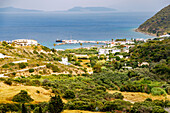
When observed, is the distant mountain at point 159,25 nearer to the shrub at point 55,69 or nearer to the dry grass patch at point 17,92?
the shrub at point 55,69

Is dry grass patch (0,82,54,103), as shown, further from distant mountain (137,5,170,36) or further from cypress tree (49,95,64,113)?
distant mountain (137,5,170,36)

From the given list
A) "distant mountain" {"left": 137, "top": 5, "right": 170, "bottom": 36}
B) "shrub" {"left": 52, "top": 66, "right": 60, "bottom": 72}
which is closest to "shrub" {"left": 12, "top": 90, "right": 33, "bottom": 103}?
"shrub" {"left": 52, "top": 66, "right": 60, "bottom": 72}

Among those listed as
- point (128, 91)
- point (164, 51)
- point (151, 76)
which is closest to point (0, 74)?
point (128, 91)

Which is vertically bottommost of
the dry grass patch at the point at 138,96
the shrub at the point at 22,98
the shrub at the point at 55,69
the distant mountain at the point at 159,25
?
the dry grass patch at the point at 138,96

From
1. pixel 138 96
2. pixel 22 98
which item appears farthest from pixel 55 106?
pixel 138 96

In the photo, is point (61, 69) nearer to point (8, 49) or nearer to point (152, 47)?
point (8, 49)

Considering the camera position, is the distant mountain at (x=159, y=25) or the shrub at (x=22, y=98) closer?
the shrub at (x=22, y=98)

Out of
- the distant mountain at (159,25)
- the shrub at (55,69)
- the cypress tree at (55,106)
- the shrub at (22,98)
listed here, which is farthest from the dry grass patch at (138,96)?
the distant mountain at (159,25)

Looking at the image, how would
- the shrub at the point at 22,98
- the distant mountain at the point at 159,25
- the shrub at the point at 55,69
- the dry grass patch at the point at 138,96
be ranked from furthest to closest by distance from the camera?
1. the distant mountain at the point at 159,25
2. the shrub at the point at 55,69
3. the dry grass patch at the point at 138,96
4. the shrub at the point at 22,98

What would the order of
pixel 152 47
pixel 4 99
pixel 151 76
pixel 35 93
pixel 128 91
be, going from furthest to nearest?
pixel 152 47 < pixel 151 76 < pixel 128 91 < pixel 35 93 < pixel 4 99
